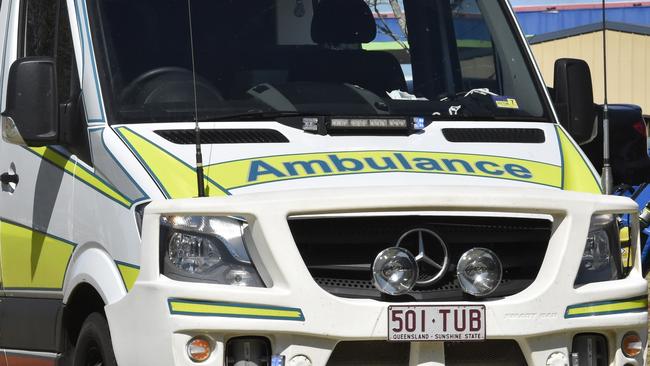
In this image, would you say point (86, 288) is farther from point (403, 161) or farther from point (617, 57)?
point (617, 57)

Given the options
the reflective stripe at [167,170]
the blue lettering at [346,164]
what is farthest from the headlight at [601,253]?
the reflective stripe at [167,170]

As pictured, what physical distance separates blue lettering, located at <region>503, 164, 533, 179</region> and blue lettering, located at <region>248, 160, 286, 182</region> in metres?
0.91

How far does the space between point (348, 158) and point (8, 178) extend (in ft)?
6.05

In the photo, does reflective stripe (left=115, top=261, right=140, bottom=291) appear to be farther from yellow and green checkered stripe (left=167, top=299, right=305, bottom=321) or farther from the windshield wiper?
the windshield wiper

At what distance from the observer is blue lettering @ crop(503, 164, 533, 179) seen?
18.6 feet

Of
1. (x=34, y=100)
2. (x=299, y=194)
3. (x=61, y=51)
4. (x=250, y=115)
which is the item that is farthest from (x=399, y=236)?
(x=61, y=51)

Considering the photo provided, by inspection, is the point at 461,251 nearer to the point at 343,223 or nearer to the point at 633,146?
the point at 343,223

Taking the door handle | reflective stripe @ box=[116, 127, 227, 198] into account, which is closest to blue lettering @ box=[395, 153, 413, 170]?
reflective stripe @ box=[116, 127, 227, 198]

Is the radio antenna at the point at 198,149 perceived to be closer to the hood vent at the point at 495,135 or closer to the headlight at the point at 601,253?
the hood vent at the point at 495,135

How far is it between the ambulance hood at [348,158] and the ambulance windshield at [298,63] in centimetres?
16

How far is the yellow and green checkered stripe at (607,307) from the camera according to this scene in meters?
5.27

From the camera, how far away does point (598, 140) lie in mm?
9953

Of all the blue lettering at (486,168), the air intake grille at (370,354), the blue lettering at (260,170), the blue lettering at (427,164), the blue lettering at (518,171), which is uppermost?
the blue lettering at (260,170)

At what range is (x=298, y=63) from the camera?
20.6 feet
